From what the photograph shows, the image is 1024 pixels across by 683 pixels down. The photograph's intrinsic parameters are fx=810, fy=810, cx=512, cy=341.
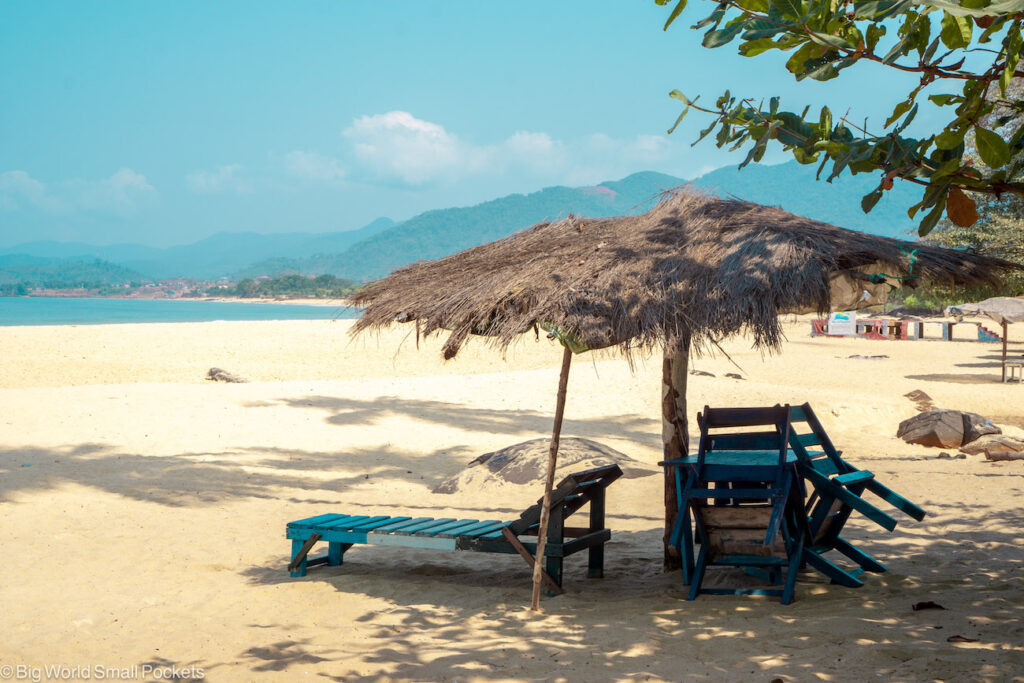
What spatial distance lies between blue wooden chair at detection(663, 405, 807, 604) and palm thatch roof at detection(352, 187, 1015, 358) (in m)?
0.58

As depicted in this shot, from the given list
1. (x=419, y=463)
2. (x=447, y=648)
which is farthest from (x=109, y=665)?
(x=419, y=463)

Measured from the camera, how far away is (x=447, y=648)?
4098 millimetres

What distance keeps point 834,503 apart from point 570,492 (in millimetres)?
1598

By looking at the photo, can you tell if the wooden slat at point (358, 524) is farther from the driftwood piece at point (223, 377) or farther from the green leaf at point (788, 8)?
the driftwood piece at point (223, 377)

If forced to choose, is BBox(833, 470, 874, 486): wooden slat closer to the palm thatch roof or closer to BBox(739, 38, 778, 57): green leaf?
the palm thatch roof

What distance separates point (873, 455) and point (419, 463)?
5.72 m

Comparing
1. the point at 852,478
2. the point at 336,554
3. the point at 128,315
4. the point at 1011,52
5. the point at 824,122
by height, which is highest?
the point at 128,315

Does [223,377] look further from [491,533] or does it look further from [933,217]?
[933,217]

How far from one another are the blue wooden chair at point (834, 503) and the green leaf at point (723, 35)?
8.30ft

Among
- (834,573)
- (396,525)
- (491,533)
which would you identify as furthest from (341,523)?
(834,573)

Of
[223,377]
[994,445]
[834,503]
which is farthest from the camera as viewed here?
[223,377]

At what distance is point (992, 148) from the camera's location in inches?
114

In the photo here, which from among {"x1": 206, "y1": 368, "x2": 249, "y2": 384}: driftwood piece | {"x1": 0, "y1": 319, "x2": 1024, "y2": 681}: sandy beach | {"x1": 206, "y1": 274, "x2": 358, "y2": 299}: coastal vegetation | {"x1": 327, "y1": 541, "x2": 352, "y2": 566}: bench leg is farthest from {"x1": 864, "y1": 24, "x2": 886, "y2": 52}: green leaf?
{"x1": 206, "y1": 274, "x2": 358, "y2": 299}: coastal vegetation

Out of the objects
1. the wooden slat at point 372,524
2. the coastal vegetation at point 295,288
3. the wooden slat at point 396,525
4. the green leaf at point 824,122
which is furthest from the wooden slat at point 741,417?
the coastal vegetation at point 295,288
